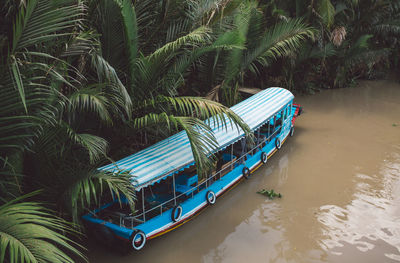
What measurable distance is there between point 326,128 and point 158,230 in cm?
698

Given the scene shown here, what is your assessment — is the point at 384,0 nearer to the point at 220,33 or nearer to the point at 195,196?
the point at 220,33

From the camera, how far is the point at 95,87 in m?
5.79

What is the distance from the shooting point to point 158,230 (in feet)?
19.8

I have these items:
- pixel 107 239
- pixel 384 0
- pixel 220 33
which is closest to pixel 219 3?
pixel 220 33

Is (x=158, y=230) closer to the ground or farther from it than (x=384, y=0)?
closer to the ground

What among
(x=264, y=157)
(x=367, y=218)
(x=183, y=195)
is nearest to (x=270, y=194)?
(x=264, y=157)

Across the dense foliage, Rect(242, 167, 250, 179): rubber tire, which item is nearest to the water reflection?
Rect(242, 167, 250, 179): rubber tire

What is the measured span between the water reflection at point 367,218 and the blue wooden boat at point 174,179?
1944 millimetres

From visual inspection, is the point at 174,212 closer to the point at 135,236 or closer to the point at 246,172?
the point at 135,236

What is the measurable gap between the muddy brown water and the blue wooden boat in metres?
0.32

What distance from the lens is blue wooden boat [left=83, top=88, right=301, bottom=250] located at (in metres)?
5.63

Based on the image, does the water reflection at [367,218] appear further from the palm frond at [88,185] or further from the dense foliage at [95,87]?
the palm frond at [88,185]

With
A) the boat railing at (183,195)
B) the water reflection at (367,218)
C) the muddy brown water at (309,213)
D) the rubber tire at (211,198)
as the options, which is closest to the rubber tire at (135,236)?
the boat railing at (183,195)

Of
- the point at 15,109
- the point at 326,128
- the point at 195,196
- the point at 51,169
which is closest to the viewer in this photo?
the point at 15,109
